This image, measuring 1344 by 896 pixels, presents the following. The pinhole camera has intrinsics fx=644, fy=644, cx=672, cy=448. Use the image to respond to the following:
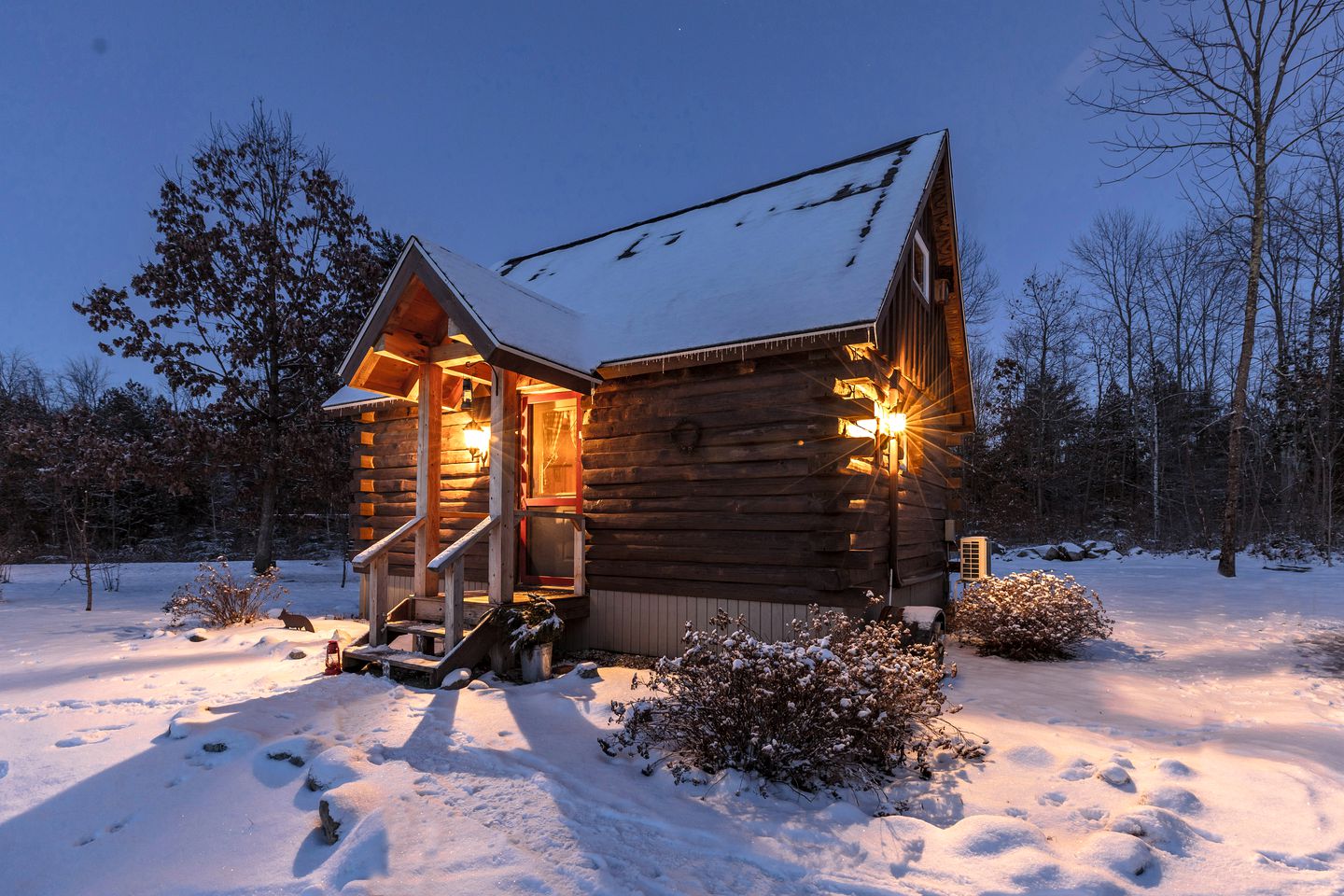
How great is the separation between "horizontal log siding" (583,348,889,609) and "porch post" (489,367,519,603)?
4.43 ft

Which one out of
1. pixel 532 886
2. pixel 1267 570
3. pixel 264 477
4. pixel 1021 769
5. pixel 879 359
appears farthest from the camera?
pixel 264 477

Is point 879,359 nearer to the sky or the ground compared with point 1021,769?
nearer to the sky

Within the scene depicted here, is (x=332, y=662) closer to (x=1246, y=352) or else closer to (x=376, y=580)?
(x=376, y=580)

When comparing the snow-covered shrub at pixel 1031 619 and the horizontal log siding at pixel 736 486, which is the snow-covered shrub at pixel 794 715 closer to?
the horizontal log siding at pixel 736 486

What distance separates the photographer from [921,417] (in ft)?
32.6

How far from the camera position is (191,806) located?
343 centimetres

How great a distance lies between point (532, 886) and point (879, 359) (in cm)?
643

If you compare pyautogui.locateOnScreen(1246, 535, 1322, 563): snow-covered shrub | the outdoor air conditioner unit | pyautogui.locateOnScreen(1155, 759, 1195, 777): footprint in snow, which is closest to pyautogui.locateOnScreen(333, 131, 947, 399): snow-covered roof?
pyautogui.locateOnScreen(1155, 759, 1195, 777): footprint in snow

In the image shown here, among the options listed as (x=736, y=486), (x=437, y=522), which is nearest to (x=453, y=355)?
(x=437, y=522)

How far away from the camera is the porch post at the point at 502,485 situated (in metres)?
6.85

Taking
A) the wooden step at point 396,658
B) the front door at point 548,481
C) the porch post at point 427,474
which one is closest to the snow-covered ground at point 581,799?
the wooden step at point 396,658

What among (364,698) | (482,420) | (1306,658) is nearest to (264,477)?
(482,420)

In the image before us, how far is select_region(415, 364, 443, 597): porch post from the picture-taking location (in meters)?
7.30

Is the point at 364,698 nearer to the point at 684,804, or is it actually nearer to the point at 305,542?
the point at 684,804
